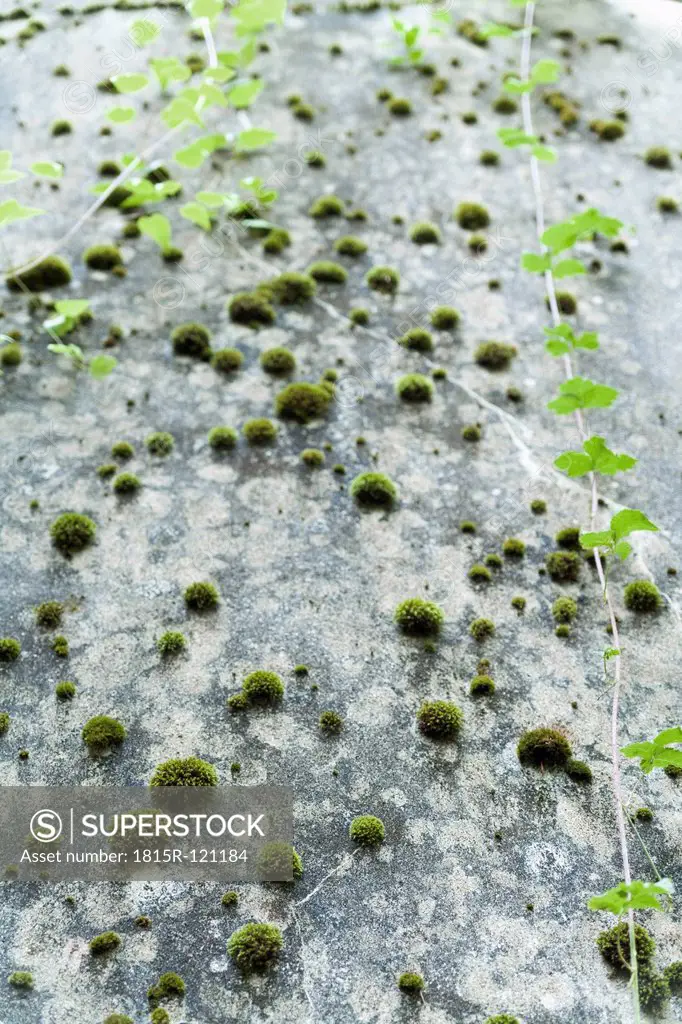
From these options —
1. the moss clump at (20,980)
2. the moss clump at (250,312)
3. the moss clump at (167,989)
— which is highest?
the moss clump at (250,312)

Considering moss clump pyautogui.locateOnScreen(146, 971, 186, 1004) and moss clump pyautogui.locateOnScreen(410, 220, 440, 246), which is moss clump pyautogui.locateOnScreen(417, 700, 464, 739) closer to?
moss clump pyautogui.locateOnScreen(146, 971, 186, 1004)

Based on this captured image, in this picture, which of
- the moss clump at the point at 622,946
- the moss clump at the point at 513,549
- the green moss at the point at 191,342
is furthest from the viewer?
the green moss at the point at 191,342

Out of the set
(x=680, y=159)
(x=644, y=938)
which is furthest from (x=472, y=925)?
(x=680, y=159)

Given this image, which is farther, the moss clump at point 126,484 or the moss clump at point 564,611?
the moss clump at point 126,484

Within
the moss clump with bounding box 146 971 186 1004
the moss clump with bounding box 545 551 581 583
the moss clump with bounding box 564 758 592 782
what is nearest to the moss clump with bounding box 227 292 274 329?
the moss clump with bounding box 545 551 581 583

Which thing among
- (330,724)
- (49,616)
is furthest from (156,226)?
(330,724)

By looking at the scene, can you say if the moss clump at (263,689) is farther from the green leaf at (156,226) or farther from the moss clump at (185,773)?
the green leaf at (156,226)

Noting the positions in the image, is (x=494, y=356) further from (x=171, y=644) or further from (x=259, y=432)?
(x=171, y=644)

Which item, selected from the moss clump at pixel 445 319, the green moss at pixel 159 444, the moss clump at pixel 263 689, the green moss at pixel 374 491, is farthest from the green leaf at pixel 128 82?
the moss clump at pixel 263 689
